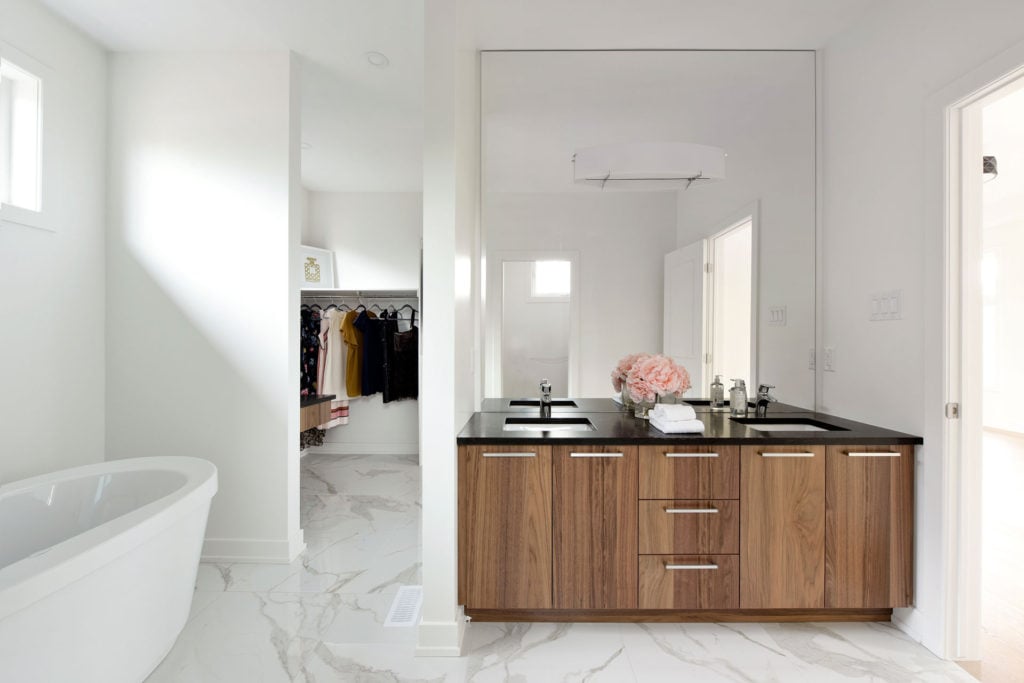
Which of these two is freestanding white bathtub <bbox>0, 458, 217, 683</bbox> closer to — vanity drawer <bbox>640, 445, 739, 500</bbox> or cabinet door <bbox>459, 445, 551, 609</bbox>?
cabinet door <bbox>459, 445, 551, 609</bbox>

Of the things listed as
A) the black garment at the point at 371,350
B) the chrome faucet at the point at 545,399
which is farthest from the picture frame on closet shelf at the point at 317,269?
the chrome faucet at the point at 545,399

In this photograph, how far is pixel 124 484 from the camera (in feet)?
6.66

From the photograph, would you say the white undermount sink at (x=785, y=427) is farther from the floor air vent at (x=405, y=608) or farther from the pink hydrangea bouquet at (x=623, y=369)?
the floor air vent at (x=405, y=608)

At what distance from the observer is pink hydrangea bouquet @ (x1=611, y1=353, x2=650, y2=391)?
7.88 feet

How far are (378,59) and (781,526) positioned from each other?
282 cm

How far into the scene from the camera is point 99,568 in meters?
1.37

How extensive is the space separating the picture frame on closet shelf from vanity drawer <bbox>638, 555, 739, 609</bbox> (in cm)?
366

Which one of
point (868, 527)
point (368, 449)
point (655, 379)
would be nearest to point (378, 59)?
point (655, 379)

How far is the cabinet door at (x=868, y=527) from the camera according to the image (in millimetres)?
1870

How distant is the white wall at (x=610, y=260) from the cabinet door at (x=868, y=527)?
942 mm

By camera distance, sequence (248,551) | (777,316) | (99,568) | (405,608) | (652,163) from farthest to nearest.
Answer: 1. (248,551)
2. (777,316)
3. (652,163)
4. (405,608)
5. (99,568)

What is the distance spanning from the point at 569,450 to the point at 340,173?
131 inches

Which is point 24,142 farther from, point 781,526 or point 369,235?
point 781,526

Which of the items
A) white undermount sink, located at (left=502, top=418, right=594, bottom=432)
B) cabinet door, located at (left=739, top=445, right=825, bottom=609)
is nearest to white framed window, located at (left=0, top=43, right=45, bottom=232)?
white undermount sink, located at (left=502, top=418, right=594, bottom=432)
